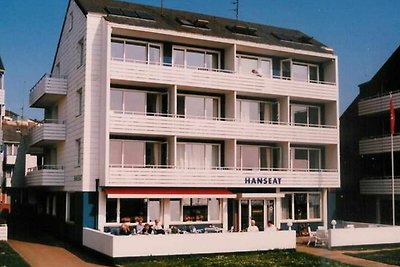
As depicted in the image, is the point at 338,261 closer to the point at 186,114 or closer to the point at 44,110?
the point at 186,114

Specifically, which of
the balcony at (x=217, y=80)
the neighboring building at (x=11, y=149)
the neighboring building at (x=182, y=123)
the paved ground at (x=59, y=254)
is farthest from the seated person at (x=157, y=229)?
the neighboring building at (x=11, y=149)

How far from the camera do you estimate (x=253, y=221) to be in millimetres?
34875

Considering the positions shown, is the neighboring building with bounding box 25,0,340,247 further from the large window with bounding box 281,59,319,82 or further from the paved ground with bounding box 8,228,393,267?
the paved ground with bounding box 8,228,393,267

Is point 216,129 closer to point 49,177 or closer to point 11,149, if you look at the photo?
point 49,177

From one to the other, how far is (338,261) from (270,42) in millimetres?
17548

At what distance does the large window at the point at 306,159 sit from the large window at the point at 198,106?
22.5 feet

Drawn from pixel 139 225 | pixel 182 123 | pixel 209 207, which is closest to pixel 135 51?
pixel 182 123

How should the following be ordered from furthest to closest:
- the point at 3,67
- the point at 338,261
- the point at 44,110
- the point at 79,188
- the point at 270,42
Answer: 1. the point at 44,110
2. the point at 270,42
3. the point at 3,67
4. the point at 79,188
5. the point at 338,261

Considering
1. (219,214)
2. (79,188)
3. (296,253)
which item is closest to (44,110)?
(79,188)

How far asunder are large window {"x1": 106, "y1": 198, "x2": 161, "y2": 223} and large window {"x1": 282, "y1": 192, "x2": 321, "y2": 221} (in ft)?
31.9

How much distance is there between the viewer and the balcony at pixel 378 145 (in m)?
41.6

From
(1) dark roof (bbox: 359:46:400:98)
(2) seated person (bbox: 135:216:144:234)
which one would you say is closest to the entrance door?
(2) seated person (bbox: 135:216:144:234)

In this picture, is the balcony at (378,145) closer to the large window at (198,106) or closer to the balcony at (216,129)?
the balcony at (216,129)

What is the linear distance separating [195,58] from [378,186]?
1733 centimetres
